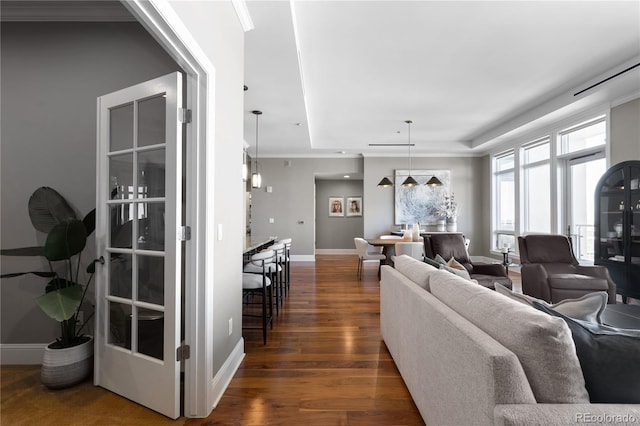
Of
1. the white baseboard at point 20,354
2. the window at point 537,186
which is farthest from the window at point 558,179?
the white baseboard at point 20,354

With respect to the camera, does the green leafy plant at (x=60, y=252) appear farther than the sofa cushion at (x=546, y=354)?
Yes

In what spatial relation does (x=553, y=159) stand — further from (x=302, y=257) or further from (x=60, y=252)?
(x=60, y=252)

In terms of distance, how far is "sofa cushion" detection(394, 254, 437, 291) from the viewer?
1.98 meters

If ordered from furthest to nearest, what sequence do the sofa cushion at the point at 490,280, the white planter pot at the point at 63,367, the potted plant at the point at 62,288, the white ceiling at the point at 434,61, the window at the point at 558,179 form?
the window at the point at 558,179
the sofa cushion at the point at 490,280
the white ceiling at the point at 434,61
the white planter pot at the point at 63,367
the potted plant at the point at 62,288

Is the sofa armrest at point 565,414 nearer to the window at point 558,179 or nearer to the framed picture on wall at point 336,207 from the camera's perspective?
the window at point 558,179

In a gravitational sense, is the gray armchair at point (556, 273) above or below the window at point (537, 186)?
below

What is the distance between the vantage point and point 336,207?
9.77 meters

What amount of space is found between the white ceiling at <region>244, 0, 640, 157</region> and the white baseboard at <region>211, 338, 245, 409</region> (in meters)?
2.68

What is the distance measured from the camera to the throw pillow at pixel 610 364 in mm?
948

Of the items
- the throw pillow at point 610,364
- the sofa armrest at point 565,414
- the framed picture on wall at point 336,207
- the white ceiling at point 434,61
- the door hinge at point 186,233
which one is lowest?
the sofa armrest at point 565,414

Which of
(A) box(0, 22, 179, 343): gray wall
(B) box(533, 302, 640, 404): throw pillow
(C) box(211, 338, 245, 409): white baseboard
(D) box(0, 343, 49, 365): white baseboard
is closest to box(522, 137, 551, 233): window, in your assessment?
(B) box(533, 302, 640, 404): throw pillow

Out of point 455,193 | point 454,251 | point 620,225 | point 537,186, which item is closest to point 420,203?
point 455,193

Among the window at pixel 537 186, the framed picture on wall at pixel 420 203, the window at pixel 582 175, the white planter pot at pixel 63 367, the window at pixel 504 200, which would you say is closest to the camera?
the white planter pot at pixel 63 367

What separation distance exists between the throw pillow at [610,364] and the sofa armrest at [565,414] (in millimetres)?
57
